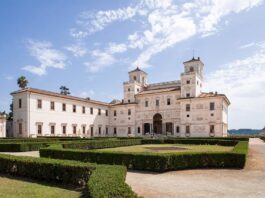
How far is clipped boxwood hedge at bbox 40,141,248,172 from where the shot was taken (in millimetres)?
12633

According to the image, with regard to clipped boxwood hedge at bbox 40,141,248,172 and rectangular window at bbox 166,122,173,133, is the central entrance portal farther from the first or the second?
clipped boxwood hedge at bbox 40,141,248,172

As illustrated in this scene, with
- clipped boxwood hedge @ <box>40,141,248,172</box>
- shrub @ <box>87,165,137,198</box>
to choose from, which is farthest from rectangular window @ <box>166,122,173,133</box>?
shrub @ <box>87,165,137,198</box>

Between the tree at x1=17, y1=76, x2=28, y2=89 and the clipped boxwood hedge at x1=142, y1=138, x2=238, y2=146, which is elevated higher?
the tree at x1=17, y1=76, x2=28, y2=89

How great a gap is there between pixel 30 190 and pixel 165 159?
6568 mm

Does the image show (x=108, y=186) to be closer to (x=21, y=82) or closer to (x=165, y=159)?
(x=165, y=159)

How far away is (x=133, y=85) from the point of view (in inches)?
2324

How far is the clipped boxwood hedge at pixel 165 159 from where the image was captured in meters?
12.6

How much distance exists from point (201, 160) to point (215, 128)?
118 ft

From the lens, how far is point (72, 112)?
49094 millimetres

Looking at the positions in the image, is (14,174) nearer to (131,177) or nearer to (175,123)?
(131,177)

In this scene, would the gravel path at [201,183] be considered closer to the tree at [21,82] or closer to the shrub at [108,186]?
the shrub at [108,186]

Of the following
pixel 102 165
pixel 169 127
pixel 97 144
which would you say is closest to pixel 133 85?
pixel 169 127

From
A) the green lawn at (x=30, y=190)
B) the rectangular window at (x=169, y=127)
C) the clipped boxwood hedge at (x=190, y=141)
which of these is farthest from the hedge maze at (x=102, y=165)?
the rectangular window at (x=169, y=127)

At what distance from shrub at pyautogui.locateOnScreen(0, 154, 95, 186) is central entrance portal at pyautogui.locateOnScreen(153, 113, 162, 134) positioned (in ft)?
151
